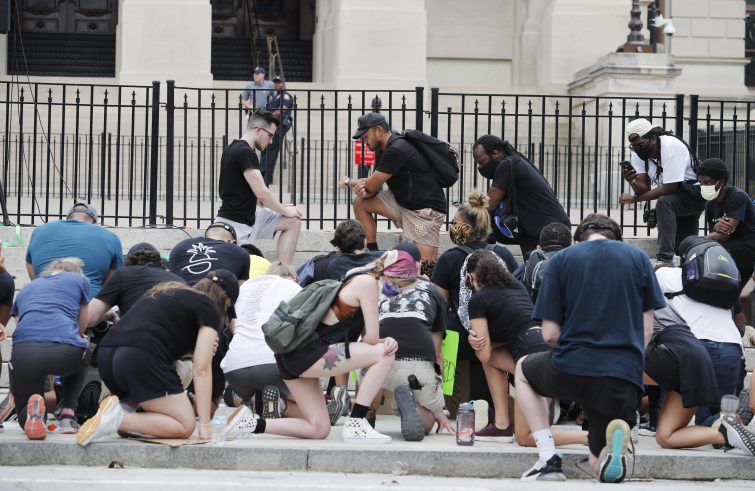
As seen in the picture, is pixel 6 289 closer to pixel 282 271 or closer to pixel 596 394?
pixel 282 271

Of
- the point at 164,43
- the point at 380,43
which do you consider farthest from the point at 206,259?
the point at 380,43

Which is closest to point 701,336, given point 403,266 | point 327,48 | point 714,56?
point 403,266

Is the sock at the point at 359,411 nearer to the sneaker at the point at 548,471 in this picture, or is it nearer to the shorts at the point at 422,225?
the sneaker at the point at 548,471

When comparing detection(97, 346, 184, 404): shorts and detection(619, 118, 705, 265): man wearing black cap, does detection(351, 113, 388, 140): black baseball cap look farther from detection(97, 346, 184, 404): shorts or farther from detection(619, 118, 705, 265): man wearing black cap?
detection(97, 346, 184, 404): shorts

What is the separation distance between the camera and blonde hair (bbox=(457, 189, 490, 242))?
36.1ft

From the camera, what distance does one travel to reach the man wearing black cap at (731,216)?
12633mm

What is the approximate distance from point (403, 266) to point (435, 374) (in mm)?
794

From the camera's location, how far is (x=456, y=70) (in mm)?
26547

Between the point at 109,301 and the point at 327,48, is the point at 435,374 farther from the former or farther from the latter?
the point at 327,48

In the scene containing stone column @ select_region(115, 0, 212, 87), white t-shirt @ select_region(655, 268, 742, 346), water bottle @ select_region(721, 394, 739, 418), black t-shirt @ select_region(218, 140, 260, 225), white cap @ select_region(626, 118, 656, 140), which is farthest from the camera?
stone column @ select_region(115, 0, 212, 87)

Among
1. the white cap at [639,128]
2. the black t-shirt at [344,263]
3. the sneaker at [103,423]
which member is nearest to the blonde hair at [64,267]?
the sneaker at [103,423]

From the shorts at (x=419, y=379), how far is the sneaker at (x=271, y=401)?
756mm

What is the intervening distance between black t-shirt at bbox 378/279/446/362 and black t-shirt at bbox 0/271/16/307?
9.29 ft

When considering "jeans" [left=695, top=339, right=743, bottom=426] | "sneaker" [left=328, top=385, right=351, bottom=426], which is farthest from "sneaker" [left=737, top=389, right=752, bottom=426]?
"sneaker" [left=328, top=385, right=351, bottom=426]
